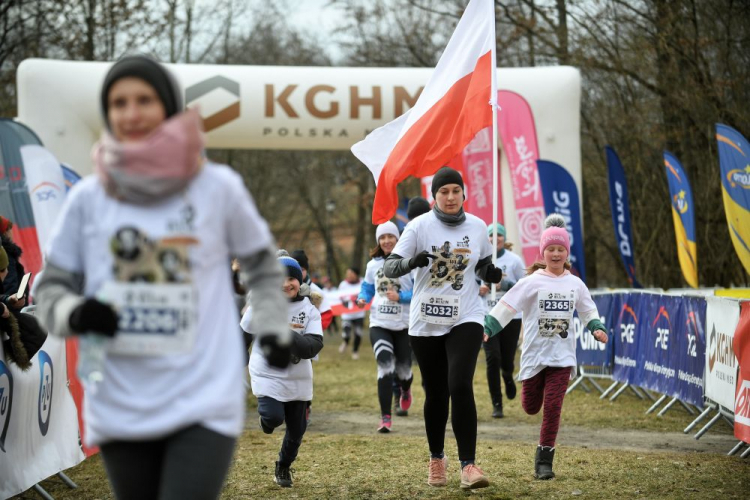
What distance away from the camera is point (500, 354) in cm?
1163

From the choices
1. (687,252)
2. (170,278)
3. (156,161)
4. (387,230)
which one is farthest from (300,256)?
(687,252)

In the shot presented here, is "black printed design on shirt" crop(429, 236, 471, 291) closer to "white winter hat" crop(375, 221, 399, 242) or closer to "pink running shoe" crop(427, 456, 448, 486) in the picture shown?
"pink running shoe" crop(427, 456, 448, 486)

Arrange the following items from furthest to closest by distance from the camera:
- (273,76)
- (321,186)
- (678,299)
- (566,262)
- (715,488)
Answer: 1. (321,186)
2. (273,76)
3. (678,299)
4. (566,262)
5. (715,488)

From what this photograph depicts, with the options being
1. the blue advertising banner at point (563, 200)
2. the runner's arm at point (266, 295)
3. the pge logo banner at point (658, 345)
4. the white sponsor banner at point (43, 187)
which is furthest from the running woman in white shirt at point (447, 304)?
the blue advertising banner at point (563, 200)

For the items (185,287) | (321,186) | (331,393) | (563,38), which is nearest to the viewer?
(185,287)

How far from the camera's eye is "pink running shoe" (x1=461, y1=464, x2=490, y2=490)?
663 cm

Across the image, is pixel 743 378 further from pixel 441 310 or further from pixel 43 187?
pixel 43 187

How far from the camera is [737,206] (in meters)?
12.2

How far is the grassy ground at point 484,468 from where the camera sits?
272 inches

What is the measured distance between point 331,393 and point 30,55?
1317 centimetres

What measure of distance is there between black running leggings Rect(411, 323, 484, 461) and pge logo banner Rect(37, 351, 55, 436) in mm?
2588

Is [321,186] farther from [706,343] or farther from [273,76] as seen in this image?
[706,343]

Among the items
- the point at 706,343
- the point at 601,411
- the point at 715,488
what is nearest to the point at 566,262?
the point at 715,488

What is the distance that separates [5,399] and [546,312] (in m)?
3.74
